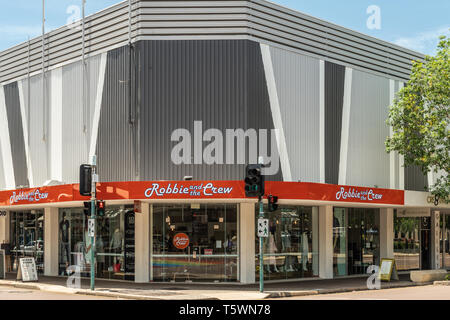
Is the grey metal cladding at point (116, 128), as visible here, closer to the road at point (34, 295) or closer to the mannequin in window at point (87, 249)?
the mannequin in window at point (87, 249)

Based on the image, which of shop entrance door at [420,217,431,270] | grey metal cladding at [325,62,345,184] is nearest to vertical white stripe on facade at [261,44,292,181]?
grey metal cladding at [325,62,345,184]

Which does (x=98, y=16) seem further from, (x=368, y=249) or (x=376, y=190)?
(x=368, y=249)

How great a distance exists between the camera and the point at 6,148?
108ft

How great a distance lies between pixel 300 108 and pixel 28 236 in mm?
15216

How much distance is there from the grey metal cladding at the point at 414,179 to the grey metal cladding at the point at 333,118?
5686 mm

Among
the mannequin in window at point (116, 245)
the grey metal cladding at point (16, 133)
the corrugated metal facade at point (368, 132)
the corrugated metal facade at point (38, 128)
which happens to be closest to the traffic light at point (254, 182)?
the mannequin in window at point (116, 245)

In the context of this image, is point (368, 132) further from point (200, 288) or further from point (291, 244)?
point (200, 288)

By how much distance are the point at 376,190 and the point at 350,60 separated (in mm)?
6269

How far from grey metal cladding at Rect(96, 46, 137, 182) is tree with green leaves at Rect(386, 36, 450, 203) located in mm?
11712

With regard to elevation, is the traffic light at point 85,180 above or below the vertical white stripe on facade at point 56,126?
below

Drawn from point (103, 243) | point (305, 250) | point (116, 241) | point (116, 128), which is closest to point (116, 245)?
point (116, 241)

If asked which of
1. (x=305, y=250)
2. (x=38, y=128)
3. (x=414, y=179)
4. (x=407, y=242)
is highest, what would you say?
(x=38, y=128)

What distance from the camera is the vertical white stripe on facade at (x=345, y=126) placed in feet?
94.8

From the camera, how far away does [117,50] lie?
26.9 m
